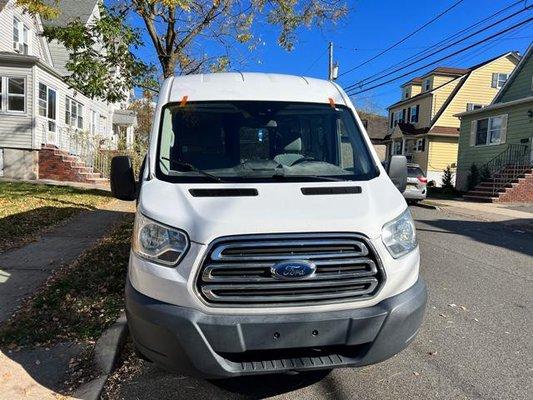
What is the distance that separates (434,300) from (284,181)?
315 centimetres

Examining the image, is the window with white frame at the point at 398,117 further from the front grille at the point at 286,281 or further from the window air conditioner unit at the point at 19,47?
the front grille at the point at 286,281

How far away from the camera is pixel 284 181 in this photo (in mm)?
3596

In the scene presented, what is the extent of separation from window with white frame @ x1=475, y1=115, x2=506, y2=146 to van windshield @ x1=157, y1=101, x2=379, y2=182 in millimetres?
22864

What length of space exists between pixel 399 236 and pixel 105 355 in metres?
2.45

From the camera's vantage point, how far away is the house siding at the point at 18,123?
1891 cm

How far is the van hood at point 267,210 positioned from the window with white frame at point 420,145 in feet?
121

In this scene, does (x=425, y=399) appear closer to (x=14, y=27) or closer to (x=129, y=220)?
(x=129, y=220)

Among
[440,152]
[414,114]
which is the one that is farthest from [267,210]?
[414,114]

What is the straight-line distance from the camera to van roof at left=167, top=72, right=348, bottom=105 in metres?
4.32

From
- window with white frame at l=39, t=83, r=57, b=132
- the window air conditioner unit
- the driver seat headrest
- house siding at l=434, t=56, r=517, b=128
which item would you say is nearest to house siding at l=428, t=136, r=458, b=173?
house siding at l=434, t=56, r=517, b=128

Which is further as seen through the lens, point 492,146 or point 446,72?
point 446,72

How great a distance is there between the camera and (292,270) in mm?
2883

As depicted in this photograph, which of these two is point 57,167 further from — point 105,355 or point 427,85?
point 427,85

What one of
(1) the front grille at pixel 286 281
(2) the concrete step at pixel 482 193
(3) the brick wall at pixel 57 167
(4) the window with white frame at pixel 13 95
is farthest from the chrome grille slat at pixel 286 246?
(2) the concrete step at pixel 482 193
